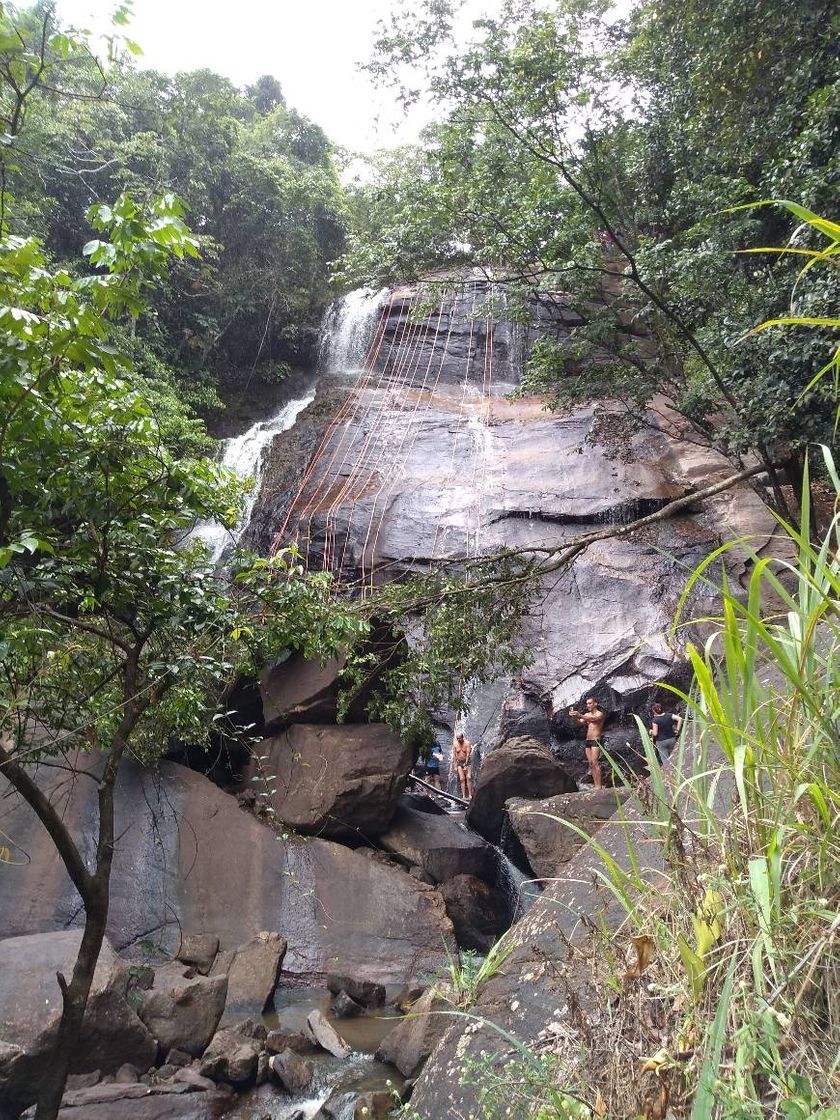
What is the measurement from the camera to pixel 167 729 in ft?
22.7

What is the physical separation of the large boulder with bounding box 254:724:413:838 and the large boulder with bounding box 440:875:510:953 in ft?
3.33

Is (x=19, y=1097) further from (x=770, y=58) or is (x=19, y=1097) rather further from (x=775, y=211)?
(x=770, y=58)

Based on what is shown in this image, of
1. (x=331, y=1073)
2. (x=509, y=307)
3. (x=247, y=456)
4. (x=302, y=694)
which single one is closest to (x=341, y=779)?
(x=302, y=694)

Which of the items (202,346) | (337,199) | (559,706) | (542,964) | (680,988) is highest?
(337,199)

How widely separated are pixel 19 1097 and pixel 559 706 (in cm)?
817

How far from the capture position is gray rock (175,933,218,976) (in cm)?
664

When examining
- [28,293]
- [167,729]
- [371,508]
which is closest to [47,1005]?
[167,729]

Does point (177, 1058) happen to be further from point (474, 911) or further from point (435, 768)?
point (435, 768)

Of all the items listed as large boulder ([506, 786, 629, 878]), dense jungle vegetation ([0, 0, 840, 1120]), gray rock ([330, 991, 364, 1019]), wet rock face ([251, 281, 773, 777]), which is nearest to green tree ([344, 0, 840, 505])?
dense jungle vegetation ([0, 0, 840, 1120])

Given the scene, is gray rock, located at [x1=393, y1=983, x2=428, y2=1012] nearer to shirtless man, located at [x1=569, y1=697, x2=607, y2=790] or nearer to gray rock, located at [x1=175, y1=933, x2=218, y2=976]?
gray rock, located at [x1=175, y1=933, x2=218, y2=976]

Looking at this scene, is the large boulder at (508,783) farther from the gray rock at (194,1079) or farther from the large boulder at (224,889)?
the gray rock at (194,1079)

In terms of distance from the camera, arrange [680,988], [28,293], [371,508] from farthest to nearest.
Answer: [371,508] → [28,293] → [680,988]

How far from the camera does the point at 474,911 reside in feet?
25.4

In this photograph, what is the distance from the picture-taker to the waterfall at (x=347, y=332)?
19.8 m
